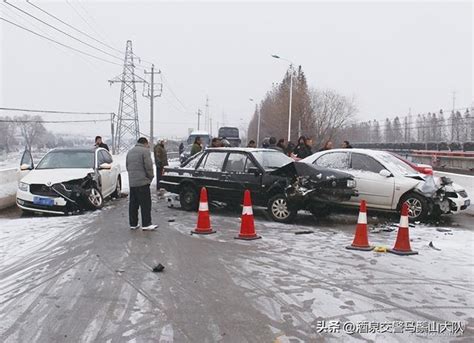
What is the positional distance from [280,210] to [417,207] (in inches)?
116

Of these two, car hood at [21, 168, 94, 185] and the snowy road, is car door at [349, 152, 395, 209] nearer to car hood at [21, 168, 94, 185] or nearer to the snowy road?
the snowy road

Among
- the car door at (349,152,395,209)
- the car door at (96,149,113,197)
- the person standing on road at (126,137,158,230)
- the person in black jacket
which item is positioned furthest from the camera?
the person in black jacket

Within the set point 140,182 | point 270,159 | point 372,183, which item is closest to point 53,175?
point 140,182

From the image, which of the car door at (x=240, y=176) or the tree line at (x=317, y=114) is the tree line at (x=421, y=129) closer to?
the tree line at (x=317, y=114)

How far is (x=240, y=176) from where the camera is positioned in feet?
35.7

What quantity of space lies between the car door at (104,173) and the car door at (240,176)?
3.33 m

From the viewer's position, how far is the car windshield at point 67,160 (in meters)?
11.9

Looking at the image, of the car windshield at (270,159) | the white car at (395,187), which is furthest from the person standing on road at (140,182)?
the white car at (395,187)

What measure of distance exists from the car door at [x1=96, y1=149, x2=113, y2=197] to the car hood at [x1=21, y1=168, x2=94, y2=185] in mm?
540

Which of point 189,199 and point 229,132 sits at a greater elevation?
point 229,132

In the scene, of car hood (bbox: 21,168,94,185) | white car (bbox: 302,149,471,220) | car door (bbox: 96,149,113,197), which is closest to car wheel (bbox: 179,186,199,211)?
car door (bbox: 96,149,113,197)

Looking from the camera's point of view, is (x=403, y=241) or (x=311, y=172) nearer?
(x=403, y=241)

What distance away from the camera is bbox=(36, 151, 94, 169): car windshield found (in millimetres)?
11898

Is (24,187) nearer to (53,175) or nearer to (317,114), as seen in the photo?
(53,175)
